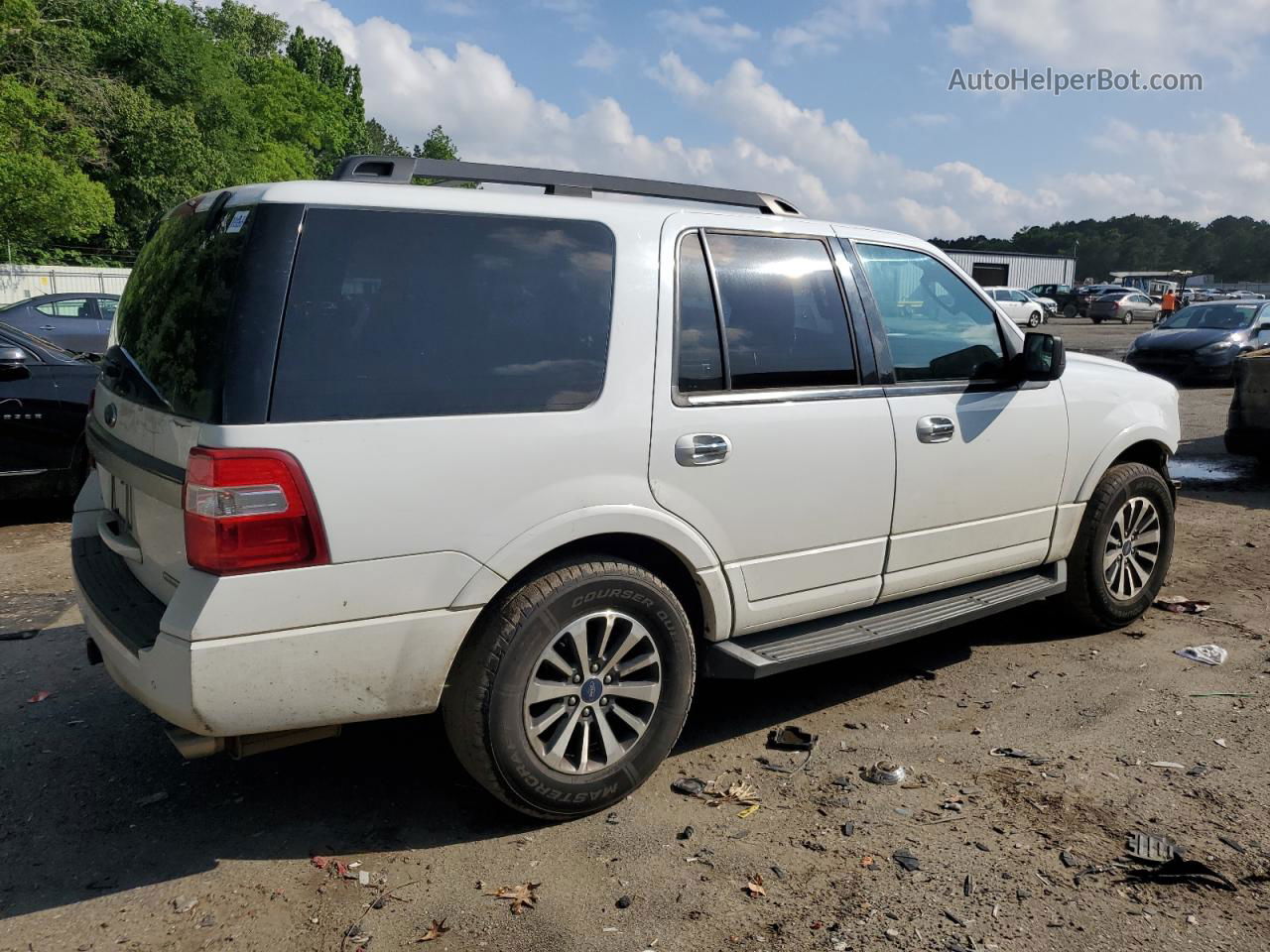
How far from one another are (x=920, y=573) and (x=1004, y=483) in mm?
597

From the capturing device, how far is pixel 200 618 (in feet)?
8.87

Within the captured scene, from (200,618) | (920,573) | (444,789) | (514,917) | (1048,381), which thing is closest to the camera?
(200,618)

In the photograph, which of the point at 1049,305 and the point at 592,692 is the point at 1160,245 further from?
the point at 592,692

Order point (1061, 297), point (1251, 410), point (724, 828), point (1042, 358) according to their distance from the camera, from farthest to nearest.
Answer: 1. point (1061, 297)
2. point (1251, 410)
3. point (1042, 358)
4. point (724, 828)

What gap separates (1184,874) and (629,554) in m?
1.94

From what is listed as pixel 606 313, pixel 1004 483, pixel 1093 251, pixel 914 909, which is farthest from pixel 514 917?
pixel 1093 251

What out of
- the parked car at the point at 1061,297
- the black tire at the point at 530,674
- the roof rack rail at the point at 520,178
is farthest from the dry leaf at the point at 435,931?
the parked car at the point at 1061,297

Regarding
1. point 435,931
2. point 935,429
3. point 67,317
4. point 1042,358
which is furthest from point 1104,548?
point 67,317

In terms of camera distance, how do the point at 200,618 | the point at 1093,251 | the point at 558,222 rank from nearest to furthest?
the point at 200,618 < the point at 558,222 < the point at 1093,251

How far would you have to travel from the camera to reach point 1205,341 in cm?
1797

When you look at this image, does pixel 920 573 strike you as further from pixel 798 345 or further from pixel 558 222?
pixel 558 222

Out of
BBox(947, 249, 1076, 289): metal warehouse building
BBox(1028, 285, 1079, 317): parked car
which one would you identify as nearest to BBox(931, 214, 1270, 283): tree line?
BBox(947, 249, 1076, 289): metal warehouse building

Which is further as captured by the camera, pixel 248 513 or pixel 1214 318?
pixel 1214 318

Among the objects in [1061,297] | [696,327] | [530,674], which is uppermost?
[696,327]
